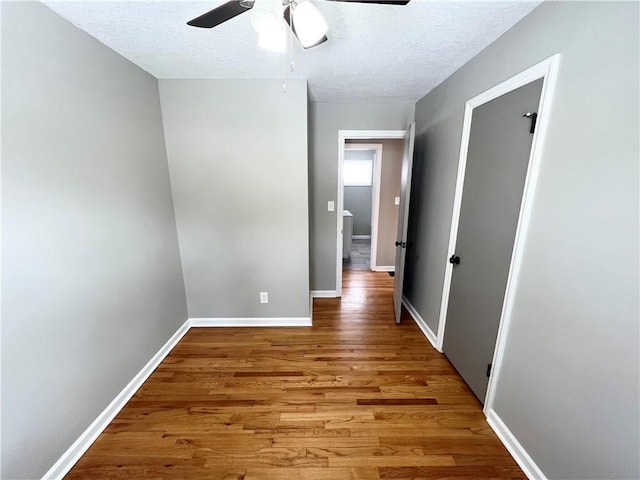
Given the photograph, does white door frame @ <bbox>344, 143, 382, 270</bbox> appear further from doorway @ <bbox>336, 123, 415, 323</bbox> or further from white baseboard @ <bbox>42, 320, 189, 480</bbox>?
white baseboard @ <bbox>42, 320, 189, 480</bbox>

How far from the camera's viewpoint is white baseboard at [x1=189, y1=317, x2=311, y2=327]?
8.46 feet

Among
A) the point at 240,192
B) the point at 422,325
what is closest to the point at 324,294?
the point at 422,325

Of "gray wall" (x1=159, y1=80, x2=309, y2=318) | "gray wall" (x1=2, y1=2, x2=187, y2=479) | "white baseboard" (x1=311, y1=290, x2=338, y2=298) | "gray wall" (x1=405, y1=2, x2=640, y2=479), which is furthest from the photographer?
"white baseboard" (x1=311, y1=290, x2=338, y2=298)

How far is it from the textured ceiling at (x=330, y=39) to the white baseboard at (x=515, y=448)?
7.58 ft

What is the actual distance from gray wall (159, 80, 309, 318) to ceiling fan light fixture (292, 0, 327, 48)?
3.56ft

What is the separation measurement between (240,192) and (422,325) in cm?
233

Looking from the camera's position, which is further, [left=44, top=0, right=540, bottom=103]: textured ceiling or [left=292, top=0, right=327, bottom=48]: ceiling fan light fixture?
[left=44, top=0, right=540, bottom=103]: textured ceiling

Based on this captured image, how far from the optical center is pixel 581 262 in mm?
999

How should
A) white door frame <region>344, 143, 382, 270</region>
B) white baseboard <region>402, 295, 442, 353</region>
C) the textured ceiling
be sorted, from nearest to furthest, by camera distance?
the textured ceiling → white baseboard <region>402, 295, 442, 353</region> → white door frame <region>344, 143, 382, 270</region>

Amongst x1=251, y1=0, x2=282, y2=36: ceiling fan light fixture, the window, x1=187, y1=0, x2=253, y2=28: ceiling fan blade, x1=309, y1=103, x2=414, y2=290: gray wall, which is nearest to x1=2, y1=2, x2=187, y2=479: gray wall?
x1=187, y1=0, x2=253, y2=28: ceiling fan blade

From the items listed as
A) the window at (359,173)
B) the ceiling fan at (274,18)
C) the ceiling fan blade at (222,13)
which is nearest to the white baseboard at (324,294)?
the ceiling fan at (274,18)

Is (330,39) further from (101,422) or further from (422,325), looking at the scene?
(101,422)

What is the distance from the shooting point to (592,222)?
37.5 inches

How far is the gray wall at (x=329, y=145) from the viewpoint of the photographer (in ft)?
9.26
